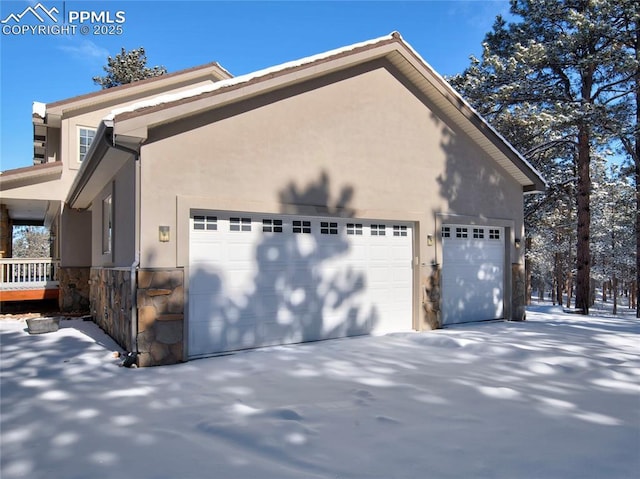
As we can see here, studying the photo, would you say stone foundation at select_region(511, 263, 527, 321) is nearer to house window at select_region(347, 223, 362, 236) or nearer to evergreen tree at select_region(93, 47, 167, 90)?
house window at select_region(347, 223, 362, 236)

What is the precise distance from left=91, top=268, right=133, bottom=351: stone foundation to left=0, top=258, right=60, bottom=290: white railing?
4.21 meters

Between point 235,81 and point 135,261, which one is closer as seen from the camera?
point 135,261

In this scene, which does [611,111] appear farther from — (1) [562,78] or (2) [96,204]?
(2) [96,204]

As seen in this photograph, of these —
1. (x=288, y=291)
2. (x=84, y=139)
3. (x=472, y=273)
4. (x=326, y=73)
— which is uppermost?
(x=84, y=139)

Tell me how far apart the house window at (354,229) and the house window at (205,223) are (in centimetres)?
266

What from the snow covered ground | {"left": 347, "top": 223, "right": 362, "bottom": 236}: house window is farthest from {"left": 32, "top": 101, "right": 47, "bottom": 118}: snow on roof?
{"left": 347, "top": 223, "right": 362, "bottom": 236}: house window

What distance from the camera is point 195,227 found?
22.1 ft

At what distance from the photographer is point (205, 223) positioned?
6828 mm

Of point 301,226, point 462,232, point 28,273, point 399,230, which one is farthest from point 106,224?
point 462,232

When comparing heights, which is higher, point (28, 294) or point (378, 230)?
point (378, 230)

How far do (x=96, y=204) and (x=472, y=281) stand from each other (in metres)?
9.67

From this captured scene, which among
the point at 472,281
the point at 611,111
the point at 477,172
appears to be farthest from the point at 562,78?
the point at 472,281

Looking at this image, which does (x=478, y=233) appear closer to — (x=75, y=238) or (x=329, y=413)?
(x=329, y=413)

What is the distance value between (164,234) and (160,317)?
123cm
